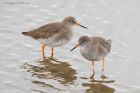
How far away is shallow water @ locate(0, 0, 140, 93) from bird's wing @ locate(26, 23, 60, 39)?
45cm

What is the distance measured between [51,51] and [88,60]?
151 centimetres

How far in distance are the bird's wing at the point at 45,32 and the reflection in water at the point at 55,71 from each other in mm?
898

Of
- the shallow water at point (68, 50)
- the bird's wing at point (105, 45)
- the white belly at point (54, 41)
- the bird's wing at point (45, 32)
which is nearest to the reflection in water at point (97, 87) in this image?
the shallow water at point (68, 50)

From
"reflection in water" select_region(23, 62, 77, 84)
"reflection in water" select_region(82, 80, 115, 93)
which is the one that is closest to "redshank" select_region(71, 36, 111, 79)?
"reflection in water" select_region(82, 80, 115, 93)

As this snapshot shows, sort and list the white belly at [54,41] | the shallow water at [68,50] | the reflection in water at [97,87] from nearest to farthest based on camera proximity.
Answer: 1. the reflection in water at [97,87]
2. the shallow water at [68,50]
3. the white belly at [54,41]

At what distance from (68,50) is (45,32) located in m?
0.93

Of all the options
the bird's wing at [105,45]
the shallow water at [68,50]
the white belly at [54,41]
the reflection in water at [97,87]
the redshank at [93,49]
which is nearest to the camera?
the reflection in water at [97,87]

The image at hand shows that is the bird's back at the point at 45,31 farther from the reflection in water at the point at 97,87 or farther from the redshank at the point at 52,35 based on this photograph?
the reflection in water at the point at 97,87

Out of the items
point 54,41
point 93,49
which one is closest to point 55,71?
point 54,41

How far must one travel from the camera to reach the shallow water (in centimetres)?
1292

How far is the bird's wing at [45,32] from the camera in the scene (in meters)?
14.7

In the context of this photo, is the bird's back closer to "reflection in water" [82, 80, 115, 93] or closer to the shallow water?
the shallow water

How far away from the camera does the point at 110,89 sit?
42.1ft

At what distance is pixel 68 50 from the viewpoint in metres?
15.0
